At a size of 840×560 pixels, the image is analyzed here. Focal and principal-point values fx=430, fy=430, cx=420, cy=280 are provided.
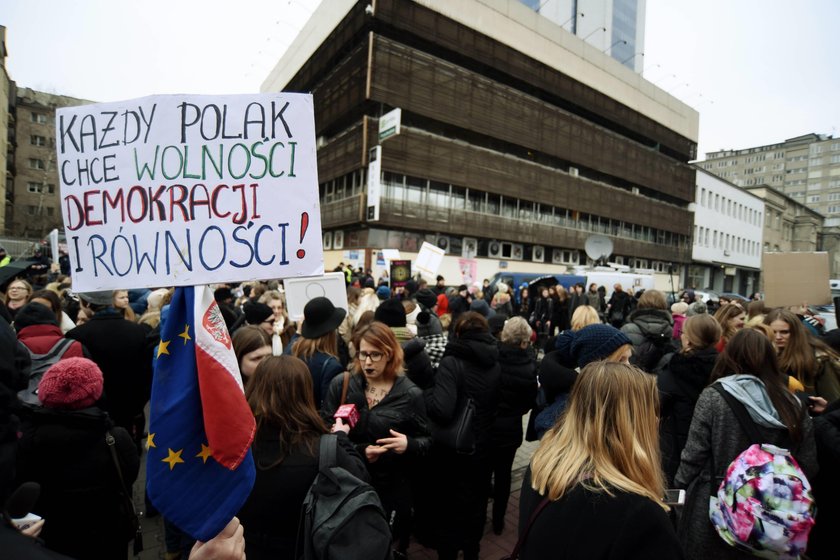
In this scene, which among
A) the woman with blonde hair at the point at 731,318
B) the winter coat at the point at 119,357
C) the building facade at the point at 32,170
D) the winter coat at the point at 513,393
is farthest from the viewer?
the building facade at the point at 32,170

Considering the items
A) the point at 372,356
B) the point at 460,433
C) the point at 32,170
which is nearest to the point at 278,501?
the point at 372,356

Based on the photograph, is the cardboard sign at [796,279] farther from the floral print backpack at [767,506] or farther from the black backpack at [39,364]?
the black backpack at [39,364]

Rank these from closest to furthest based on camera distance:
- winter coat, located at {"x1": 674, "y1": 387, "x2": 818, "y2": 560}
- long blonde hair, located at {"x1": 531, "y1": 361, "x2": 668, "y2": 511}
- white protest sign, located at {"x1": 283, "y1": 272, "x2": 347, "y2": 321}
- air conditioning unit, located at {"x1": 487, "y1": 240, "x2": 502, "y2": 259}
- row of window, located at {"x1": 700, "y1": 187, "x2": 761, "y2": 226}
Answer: long blonde hair, located at {"x1": 531, "y1": 361, "x2": 668, "y2": 511} < winter coat, located at {"x1": 674, "y1": 387, "x2": 818, "y2": 560} < white protest sign, located at {"x1": 283, "y1": 272, "x2": 347, "y2": 321} < air conditioning unit, located at {"x1": 487, "y1": 240, "x2": 502, "y2": 259} < row of window, located at {"x1": 700, "y1": 187, "x2": 761, "y2": 226}

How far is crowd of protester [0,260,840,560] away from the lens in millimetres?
1554

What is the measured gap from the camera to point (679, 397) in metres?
3.46

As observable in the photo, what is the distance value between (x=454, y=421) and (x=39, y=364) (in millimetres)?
3070

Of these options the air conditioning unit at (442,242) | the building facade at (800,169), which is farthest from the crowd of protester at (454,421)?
the building facade at (800,169)

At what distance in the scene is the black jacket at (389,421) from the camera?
9.25ft

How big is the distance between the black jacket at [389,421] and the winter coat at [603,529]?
1.47m

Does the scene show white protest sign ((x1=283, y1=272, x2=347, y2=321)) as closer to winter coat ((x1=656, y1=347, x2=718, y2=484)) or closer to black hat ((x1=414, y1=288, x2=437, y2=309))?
black hat ((x1=414, y1=288, x2=437, y2=309))

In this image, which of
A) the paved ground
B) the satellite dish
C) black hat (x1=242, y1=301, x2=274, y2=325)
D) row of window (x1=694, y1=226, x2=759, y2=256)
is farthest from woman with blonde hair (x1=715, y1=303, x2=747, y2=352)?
row of window (x1=694, y1=226, x2=759, y2=256)

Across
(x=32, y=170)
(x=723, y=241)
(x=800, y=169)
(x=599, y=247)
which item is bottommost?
(x=599, y=247)

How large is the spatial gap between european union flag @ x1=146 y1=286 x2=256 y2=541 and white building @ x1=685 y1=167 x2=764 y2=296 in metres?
54.0

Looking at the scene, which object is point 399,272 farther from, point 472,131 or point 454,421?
point 472,131
